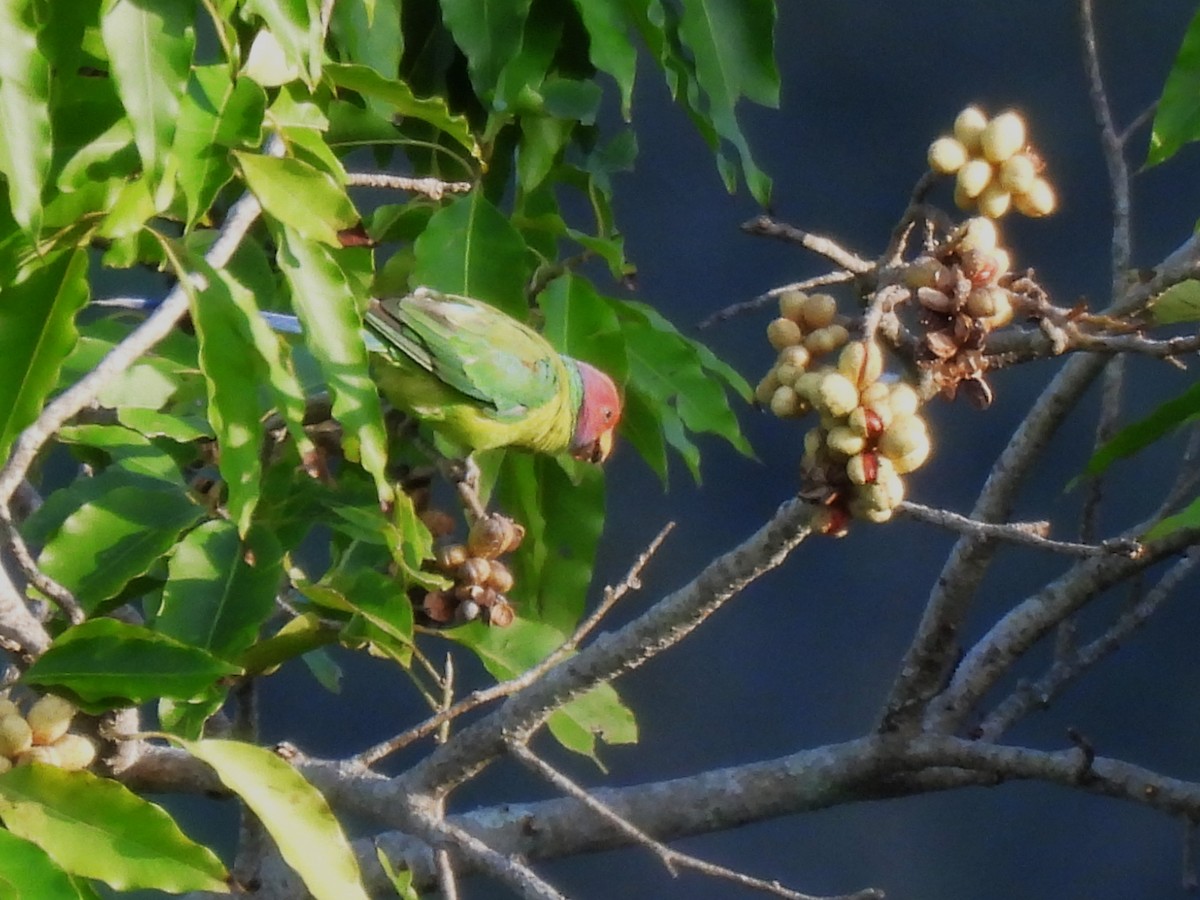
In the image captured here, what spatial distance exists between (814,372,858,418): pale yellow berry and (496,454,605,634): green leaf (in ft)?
2.20

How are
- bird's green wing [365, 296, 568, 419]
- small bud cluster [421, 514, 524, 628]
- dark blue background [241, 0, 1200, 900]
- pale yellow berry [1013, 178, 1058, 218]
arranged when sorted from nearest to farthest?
pale yellow berry [1013, 178, 1058, 218] < small bud cluster [421, 514, 524, 628] < bird's green wing [365, 296, 568, 419] < dark blue background [241, 0, 1200, 900]

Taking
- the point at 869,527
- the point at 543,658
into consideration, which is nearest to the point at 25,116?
the point at 543,658

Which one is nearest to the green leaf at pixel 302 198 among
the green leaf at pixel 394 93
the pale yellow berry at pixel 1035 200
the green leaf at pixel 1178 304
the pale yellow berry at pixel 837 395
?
the green leaf at pixel 394 93

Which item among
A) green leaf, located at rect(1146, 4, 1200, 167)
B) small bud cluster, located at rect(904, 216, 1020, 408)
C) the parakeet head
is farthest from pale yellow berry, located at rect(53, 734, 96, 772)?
green leaf, located at rect(1146, 4, 1200, 167)

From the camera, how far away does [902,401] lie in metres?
0.86

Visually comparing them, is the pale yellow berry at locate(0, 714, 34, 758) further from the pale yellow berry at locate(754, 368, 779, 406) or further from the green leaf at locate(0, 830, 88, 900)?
the pale yellow berry at locate(754, 368, 779, 406)

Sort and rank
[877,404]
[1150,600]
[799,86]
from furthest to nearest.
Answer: [799,86]
[1150,600]
[877,404]

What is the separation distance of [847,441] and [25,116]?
510 mm

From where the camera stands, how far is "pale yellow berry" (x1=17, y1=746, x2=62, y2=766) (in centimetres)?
104

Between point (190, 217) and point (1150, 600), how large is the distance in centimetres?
106

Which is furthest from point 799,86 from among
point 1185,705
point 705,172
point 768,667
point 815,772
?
point 815,772

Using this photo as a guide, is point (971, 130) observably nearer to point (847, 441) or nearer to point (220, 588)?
point (847, 441)

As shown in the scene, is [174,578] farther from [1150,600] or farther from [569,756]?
[569,756]

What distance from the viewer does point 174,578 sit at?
47.3 inches
